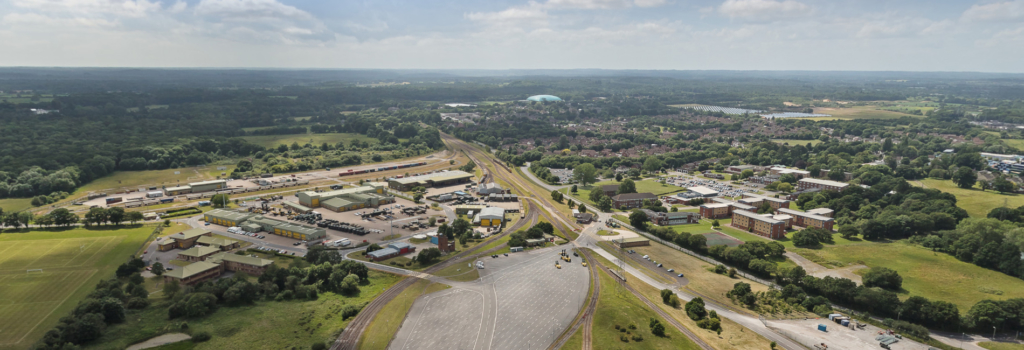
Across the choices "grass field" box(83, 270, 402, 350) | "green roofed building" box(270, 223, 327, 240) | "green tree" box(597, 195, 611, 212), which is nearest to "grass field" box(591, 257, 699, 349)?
"grass field" box(83, 270, 402, 350)

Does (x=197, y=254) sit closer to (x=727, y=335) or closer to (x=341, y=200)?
(x=341, y=200)

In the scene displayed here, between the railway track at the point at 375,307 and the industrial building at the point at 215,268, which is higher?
the industrial building at the point at 215,268

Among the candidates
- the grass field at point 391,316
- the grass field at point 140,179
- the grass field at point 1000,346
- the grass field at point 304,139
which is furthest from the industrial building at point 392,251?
the grass field at point 304,139

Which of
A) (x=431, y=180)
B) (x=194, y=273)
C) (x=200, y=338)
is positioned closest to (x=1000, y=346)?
(x=200, y=338)

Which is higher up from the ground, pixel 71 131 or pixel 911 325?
pixel 71 131

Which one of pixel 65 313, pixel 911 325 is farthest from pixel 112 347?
pixel 911 325

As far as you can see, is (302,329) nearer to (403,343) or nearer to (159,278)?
(403,343)

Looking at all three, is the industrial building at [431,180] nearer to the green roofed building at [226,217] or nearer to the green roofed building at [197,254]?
the green roofed building at [226,217]
